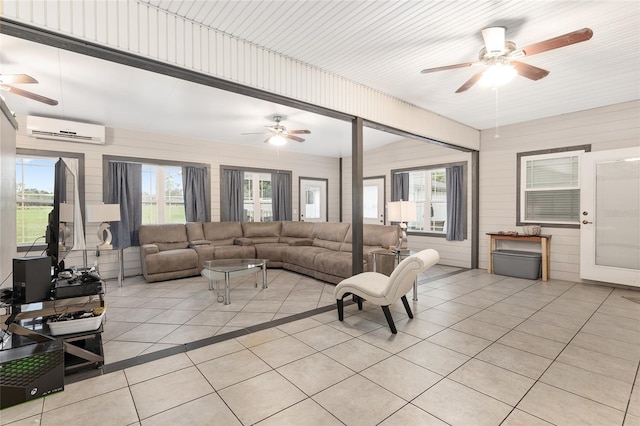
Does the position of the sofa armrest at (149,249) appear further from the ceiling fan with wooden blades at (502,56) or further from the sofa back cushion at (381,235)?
the ceiling fan with wooden blades at (502,56)

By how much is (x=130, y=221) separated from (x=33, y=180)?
1479 mm

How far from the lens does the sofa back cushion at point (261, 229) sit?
6.81 metres

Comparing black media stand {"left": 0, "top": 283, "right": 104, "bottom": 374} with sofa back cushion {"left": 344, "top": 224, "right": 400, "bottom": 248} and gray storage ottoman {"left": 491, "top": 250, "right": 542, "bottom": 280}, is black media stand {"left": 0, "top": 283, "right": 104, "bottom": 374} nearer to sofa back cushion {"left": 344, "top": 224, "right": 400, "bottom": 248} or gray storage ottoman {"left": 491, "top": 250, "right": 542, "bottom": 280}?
sofa back cushion {"left": 344, "top": 224, "right": 400, "bottom": 248}

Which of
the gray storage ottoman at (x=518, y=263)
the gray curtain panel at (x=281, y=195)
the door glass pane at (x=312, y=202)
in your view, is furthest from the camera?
the door glass pane at (x=312, y=202)

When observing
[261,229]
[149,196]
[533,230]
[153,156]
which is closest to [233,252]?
[261,229]

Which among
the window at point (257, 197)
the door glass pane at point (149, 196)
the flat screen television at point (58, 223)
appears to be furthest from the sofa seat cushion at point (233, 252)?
the flat screen television at point (58, 223)

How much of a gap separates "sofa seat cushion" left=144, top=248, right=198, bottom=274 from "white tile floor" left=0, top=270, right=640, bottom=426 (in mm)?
1296

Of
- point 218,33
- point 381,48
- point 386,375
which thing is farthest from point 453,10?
point 386,375

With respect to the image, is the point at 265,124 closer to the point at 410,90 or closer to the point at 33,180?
the point at 410,90

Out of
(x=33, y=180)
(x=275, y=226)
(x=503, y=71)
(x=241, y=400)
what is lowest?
(x=241, y=400)

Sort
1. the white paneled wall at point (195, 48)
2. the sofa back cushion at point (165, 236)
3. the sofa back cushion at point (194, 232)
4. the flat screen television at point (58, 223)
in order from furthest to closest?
the sofa back cushion at point (194, 232) < the sofa back cushion at point (165, 236) < the flat screen television at point (58, 223) < the white paneled wall at point (195, 48)

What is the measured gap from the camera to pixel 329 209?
869 cm

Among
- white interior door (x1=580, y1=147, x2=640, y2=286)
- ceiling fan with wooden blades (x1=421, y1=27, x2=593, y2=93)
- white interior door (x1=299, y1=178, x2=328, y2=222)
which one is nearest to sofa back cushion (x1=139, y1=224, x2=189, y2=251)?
white interior door (x1=299, y1=178, x2=328, y2=222)

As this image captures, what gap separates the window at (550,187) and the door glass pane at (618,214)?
14.3 inches
